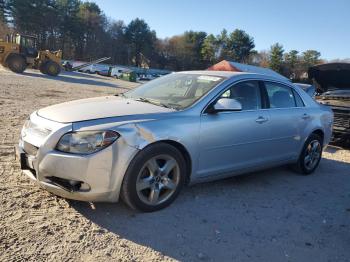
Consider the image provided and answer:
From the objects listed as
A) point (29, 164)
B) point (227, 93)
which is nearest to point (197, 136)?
point (227, 93)

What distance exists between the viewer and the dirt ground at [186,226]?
11.0 feet

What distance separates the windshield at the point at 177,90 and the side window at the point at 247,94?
0.76ft

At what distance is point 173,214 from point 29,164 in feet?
5.14

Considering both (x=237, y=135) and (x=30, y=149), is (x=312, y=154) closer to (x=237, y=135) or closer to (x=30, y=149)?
(x=237, y=135)

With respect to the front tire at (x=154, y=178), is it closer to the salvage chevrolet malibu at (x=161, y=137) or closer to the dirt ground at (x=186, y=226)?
the salvage chevrolet malibu at (x=161, y=137)

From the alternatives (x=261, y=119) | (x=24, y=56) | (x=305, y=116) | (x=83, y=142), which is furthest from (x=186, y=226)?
(x=24, y=56)

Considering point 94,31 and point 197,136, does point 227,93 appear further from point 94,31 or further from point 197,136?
point 94,31

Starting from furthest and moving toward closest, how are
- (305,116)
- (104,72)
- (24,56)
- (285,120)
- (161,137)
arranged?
(104,72) < (24,56) < (305,116) < (285,120) < (161,137)

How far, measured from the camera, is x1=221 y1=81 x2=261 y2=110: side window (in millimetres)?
5031

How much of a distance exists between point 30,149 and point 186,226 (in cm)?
174

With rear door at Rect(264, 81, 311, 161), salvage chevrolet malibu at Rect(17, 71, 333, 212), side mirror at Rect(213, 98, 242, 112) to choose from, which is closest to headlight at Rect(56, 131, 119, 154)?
salvage chevrolet malibu at Rect(17, 71, 333, 212)

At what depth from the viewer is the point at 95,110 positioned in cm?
418

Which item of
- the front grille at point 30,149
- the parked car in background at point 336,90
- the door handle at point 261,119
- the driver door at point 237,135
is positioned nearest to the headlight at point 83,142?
the front grille at point 30,149

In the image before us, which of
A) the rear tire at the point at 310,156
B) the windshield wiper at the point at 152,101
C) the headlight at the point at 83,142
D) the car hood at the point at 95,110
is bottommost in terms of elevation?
the rear tire at the point at 310,156
